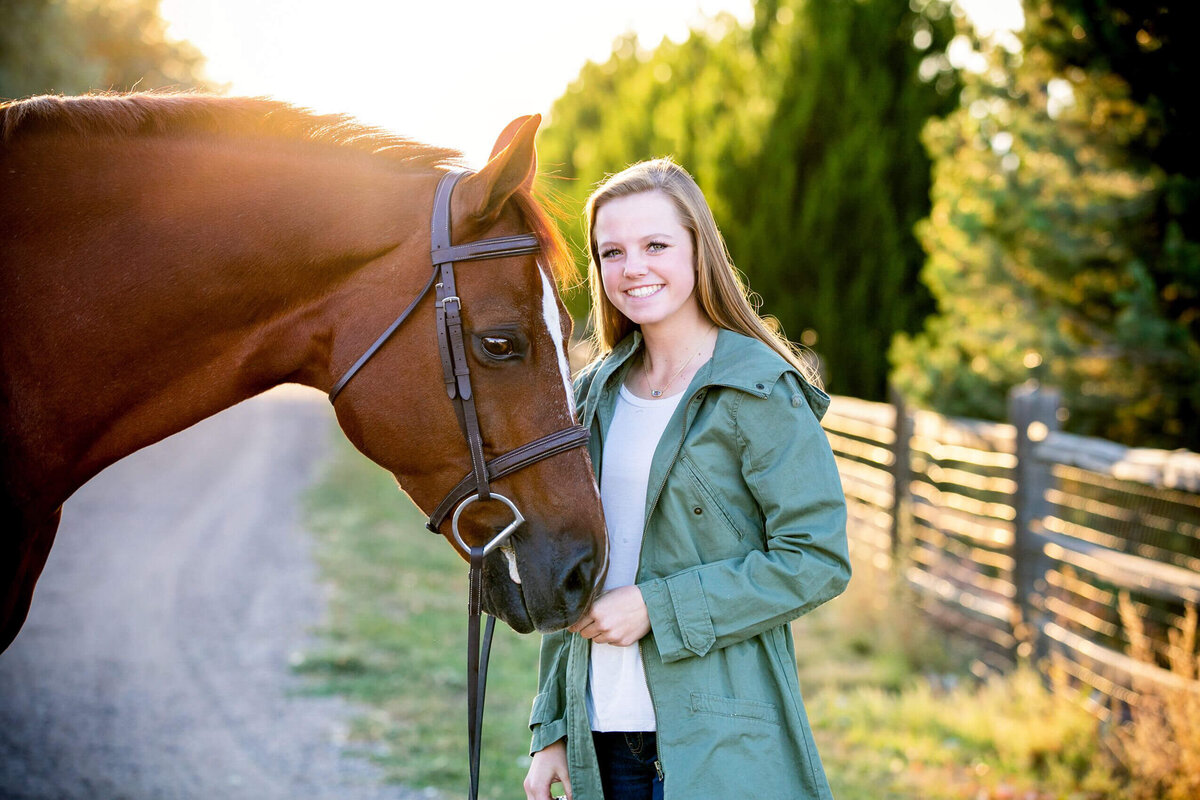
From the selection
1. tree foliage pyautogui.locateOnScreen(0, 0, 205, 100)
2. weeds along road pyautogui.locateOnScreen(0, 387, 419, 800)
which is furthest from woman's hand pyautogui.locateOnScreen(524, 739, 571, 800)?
tree foliage pyautogui.locateOnScreen(0, 0, 205, 100)

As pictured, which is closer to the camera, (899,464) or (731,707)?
(731,707)

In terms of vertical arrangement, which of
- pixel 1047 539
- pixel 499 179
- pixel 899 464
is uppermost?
pixel 499 179

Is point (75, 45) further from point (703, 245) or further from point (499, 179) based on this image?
point (703, 245)

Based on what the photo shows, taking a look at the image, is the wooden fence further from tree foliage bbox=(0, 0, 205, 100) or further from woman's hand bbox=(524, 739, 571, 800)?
tree foliage bbox=(0, 0, 205, 100)

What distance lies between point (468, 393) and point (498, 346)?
13cm

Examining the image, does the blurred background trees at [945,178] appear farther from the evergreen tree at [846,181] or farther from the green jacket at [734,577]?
the green jacket at [734,577]

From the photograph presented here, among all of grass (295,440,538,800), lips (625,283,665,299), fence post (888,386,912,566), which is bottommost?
grass (295,440,538,800)

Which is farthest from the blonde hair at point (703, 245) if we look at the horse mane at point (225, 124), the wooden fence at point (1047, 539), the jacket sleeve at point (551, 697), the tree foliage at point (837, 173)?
the tree foliage at point (837, 173)

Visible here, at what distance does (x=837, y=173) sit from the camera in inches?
462

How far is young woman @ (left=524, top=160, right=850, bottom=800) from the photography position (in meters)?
1.83

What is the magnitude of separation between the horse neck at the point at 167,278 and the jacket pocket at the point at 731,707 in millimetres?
1166

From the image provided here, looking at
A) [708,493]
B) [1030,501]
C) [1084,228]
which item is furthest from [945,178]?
[708,493]

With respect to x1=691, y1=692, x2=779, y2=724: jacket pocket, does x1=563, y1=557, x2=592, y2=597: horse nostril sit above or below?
above

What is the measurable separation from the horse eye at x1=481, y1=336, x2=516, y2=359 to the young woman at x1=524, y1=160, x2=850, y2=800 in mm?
329
